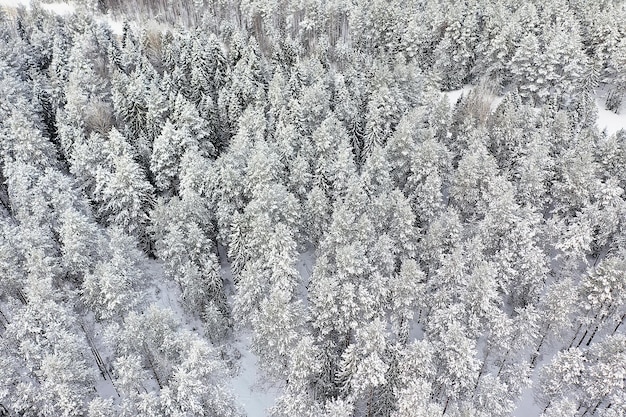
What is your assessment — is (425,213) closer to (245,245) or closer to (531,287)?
(531,287)

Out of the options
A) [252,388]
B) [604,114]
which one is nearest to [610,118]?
[604,114]

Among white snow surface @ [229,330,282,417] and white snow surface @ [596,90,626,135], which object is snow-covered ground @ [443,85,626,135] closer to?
white snow surface @ [596,90,626,135]

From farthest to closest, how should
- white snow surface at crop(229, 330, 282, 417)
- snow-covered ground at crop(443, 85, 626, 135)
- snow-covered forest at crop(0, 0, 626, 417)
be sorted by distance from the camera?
snow-covered ground at crop(443, 85, 626, 135) → white snow surface at crop(229, 330, 282, 417) → snow-covered forest at crop(0, 0, 626, 417)

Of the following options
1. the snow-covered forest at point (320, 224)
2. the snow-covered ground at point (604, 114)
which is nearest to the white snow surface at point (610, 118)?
the snow-covered ground at point (604, 114)

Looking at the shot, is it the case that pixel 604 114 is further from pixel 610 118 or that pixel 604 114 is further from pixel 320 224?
pixel 320 224

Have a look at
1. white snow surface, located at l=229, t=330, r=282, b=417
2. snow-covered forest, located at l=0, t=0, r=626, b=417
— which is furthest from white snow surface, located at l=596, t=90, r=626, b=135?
white snow surface, located at l=229, t=330, r=282, b=417

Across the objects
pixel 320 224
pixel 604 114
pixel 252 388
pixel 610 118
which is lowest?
pixel 252 388

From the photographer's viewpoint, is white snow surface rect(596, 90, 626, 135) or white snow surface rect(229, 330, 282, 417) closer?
white snow surface rect(229, 330, 282, 417)

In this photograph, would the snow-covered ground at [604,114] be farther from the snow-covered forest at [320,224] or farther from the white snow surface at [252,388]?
the white snow surface at [252,388]

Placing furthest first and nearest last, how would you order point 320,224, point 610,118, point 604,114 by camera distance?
point 604,114 < point 610,118 < point 320,224
